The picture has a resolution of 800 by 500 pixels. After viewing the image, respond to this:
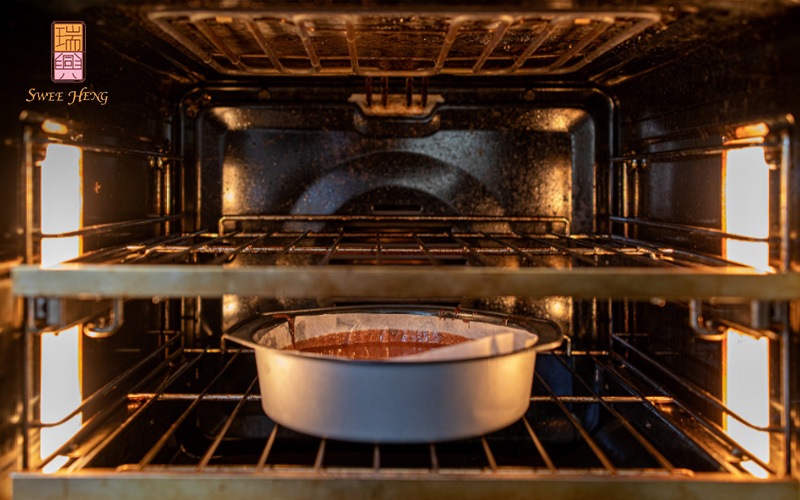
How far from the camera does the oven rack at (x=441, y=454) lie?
660mm

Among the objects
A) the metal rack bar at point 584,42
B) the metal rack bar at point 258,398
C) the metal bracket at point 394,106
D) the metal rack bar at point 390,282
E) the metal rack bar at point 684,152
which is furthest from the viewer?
the metal bracket at point 394,106

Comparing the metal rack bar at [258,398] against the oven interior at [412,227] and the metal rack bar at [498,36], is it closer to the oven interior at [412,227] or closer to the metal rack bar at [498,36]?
the oven interior at [412,227]

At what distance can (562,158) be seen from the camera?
49.9 inches

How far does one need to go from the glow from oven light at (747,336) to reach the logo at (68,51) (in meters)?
0.94

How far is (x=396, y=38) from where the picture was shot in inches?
38.3

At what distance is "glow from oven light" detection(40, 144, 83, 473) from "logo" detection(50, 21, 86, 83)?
0.10 m

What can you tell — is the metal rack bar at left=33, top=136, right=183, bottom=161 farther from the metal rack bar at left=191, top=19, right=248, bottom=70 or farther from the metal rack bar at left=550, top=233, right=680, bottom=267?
the metal rack bar at left=550, top=233, right=680, bottom=267

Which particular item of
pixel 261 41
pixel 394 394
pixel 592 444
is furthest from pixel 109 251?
pixel 592 444

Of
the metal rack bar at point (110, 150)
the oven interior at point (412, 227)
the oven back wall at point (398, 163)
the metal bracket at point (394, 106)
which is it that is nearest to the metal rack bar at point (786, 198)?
the oven interior at point (412, 227)

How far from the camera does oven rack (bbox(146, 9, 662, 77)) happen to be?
79 cm

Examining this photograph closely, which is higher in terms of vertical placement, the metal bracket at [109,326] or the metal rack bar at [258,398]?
the metal bracket at [109,326]

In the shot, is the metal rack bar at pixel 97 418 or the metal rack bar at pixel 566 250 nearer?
the metal rack bar at pixel 97 418

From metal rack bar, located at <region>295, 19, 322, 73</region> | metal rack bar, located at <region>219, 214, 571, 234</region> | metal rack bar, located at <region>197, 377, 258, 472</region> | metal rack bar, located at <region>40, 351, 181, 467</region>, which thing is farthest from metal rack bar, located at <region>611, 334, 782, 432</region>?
metal rack bar, located at <region>40, 351, 181, 467</region>

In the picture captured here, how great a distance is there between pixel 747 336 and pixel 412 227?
0.67 meters
